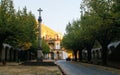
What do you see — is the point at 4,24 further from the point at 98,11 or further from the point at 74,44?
the point at 74,44

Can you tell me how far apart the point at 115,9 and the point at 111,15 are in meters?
3.04

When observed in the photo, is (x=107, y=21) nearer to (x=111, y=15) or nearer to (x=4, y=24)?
(x=111, y=15)

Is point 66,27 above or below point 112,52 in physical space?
above

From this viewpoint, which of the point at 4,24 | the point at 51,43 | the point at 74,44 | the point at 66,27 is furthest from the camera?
the point at 51,43

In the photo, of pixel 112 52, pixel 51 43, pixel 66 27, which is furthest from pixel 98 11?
pixel 51 43

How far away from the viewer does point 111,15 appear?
1582 inches

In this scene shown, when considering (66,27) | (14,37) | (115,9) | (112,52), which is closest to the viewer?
(115,9)

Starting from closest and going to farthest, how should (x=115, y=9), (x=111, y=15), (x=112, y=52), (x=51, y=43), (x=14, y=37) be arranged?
(x=115, y=9) → (x=111, y=15) → (x=14, y=37) → (x=112, y=52) → (x=51, y=43)

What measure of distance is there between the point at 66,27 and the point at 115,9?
216 feet

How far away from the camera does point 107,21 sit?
42.8 meters

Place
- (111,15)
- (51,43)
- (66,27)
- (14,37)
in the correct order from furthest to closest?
(51,43)
(66,27)
(14,37)
(111,15)

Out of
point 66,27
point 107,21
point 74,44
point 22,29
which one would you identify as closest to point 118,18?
point 107,21

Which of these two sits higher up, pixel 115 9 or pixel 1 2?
pixel 1 2

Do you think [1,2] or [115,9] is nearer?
[115,9]
